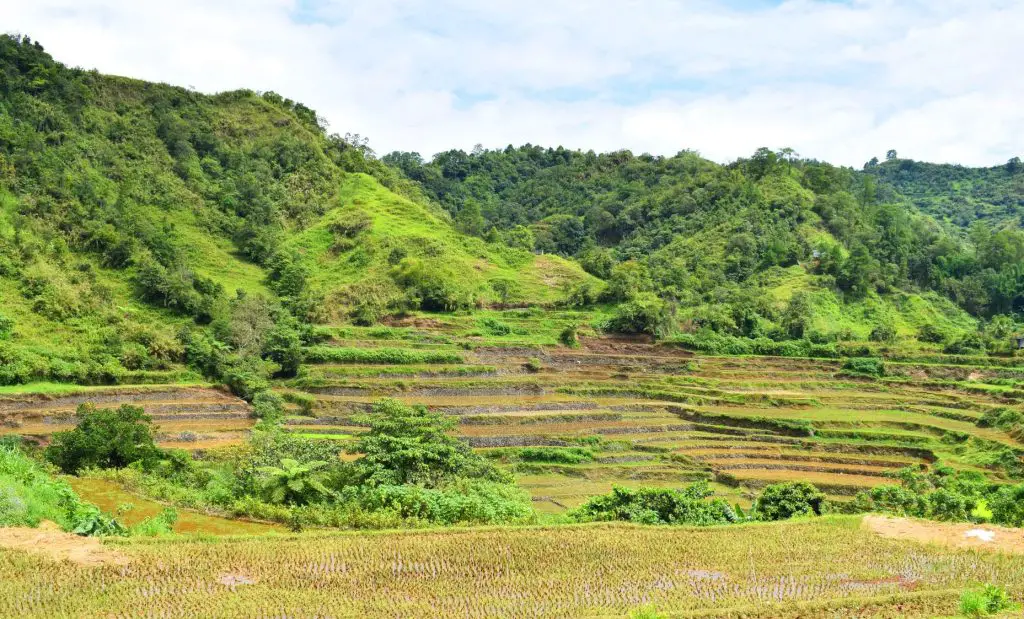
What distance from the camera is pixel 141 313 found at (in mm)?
37281

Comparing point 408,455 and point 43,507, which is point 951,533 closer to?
point 408,455

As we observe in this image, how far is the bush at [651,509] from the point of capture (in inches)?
603

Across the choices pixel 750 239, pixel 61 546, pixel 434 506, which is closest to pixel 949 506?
pixel 434 506

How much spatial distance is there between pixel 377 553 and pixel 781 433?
24214 mm

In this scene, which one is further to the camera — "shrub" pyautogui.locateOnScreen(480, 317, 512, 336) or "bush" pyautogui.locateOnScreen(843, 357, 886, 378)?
"shrub" pyautogui.locateOnScreen(480, 317, 512, 336)

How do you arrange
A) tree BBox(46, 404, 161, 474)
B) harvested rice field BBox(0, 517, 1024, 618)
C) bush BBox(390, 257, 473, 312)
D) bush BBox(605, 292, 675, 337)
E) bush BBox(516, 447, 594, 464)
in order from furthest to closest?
1. bush BBox(390, 257, 473, 312)
2. bush BBox(605, 292, 675, 337)
3. bush BBox(516, 447, 594, 464)
4. tree BBox(46, 404, 161, 474)
5. harvested rice field BBox(0, 517, 1024, 618)

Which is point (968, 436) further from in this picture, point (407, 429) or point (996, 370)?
point (407, 429)

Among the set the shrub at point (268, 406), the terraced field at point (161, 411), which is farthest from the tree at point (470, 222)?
the terraced field at point (161, 411)

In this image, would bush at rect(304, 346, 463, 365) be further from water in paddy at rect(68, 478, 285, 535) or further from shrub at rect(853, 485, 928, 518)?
shrub at rect(853, 485, 928, 518)

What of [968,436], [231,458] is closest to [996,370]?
[968,436]

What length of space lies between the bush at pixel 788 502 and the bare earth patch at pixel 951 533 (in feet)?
12.7

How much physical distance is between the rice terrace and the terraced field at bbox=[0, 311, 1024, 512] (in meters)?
0.19

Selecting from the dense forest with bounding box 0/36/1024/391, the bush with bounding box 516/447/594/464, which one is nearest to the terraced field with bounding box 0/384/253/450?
the dense forest with bounding box 0/36/1024/391

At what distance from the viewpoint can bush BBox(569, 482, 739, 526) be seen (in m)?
15.3
